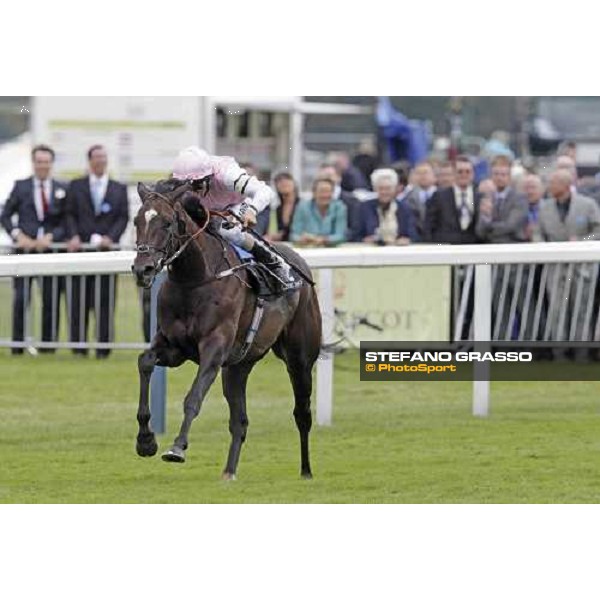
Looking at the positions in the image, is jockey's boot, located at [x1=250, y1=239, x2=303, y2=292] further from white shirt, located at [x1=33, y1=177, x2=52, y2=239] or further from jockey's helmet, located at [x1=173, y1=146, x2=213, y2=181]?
white shirt, located at [x1=33, y1=177, x2=52, y2=239]

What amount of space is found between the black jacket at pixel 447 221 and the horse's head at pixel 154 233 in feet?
24.8

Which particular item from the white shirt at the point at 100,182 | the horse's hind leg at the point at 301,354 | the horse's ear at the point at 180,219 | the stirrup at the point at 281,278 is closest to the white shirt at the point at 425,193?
the white shirt at the point at 100,182

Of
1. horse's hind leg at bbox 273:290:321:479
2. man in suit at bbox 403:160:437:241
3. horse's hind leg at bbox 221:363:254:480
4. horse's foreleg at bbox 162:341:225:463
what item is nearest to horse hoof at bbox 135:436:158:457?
horse's foreleg at bbox 162:341:225:463

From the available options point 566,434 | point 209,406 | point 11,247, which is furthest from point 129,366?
point 566,434

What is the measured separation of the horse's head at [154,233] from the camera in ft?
32.7

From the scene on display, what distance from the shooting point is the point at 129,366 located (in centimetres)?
1730

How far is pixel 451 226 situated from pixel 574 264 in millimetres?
3555

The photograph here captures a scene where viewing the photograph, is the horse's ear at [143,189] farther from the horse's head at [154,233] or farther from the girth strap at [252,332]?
the girth strap at [252,332]

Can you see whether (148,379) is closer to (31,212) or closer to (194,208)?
(194,208)

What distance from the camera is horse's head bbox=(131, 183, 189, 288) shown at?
32.7 ft

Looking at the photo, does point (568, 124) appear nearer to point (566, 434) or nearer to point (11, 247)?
point (11, 247)

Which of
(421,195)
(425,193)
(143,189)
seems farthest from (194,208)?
(425,193)

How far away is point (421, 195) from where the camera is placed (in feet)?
63.2

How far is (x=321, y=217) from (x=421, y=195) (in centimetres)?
203
